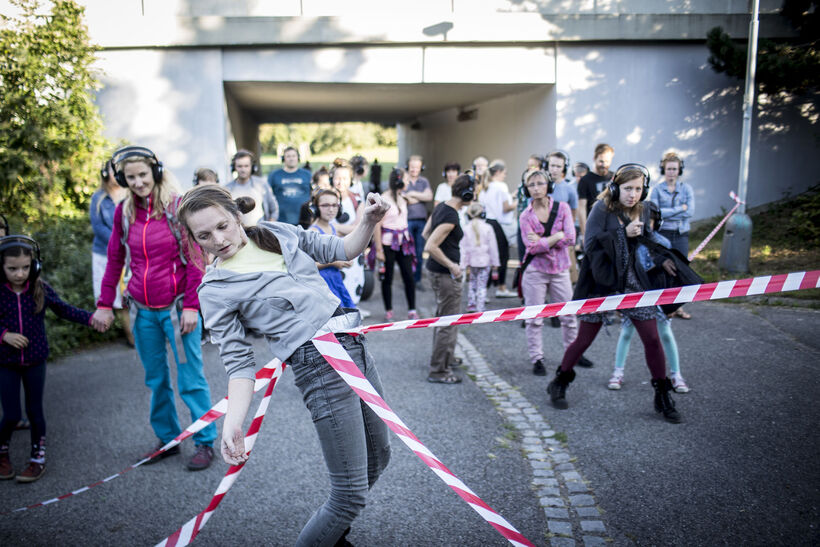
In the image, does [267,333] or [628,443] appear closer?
[267,333]

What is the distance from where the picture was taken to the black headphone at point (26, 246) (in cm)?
437

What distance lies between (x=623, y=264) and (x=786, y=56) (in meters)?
8.55

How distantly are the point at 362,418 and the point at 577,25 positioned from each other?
11.2m

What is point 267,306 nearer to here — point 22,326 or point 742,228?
point 22,326

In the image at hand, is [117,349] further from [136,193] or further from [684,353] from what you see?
[684,353]

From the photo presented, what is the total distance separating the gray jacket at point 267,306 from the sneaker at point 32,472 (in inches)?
104

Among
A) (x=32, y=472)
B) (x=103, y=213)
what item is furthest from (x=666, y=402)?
(x=103, y=213)

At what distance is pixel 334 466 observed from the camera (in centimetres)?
268

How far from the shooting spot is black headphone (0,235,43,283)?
4.37 meters

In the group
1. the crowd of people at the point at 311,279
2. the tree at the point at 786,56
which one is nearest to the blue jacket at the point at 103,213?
the crowd of people at the point at 311,279

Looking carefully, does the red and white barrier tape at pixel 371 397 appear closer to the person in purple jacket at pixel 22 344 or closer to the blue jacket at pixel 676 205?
the person in purple jacket at pixel 22 344

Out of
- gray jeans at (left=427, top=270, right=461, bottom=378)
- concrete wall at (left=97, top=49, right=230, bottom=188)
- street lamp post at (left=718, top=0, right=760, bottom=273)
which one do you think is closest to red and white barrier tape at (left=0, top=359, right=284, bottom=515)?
gray jeans at (left=427, top=270, right=461, bottom=378)

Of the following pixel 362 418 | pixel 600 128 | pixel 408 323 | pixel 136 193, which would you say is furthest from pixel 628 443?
pixel 600 128

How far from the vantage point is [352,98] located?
1612 centimetres
